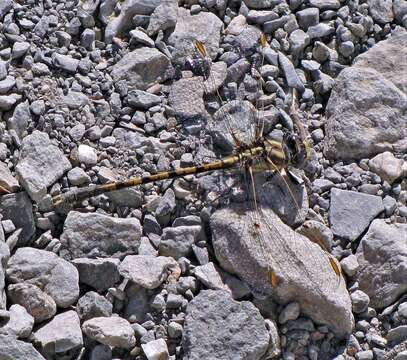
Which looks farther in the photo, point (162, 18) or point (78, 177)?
point (162, 18)

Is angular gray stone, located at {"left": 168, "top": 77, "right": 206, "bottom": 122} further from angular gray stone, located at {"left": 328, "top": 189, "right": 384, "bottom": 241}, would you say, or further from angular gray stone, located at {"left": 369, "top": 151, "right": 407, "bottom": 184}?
angular gray stone, located at {"left": 369, "top": 151, "right": 407, "bottom": 184}

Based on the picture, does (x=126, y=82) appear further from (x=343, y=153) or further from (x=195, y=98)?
(x=343, y=153)

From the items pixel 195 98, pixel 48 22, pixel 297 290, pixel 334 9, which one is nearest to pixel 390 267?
pixel 297 290

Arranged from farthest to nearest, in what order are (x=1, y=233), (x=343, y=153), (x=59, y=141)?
(x=343, y=153), (x=59, y=141), (x=1, y=233)

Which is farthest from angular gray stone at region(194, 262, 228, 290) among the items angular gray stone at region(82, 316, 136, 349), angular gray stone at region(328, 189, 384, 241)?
angular gray stone at region(328, 189, 384, 241)

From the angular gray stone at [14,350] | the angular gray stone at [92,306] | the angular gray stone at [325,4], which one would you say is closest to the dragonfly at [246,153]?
the angular gray stone at [92,306]

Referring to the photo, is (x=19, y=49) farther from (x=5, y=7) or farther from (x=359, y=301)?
(x=359, y=301)

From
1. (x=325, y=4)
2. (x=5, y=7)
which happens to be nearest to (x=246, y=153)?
(x=325, y=4)

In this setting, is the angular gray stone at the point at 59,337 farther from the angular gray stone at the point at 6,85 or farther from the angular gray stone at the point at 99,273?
the angular gray stone at the point at 6,85
